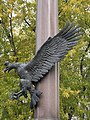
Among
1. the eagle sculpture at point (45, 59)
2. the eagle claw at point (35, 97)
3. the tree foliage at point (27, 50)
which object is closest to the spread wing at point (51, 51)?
the eagle sculpture at point (45, 59)

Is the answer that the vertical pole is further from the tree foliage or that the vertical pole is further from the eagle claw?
the tree foliage

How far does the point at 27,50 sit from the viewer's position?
373 inches

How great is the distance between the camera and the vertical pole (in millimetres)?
3410

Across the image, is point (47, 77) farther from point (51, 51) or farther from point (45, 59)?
point (51, 51)

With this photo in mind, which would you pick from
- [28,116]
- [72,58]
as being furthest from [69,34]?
[72,58]

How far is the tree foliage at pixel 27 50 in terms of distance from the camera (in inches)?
344

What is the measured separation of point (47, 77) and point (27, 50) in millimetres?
5976

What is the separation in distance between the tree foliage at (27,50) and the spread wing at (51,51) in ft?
16.3

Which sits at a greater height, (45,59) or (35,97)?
(45,59)

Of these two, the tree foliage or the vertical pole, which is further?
the tree foliage

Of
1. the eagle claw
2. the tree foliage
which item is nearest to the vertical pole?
the eagle claw

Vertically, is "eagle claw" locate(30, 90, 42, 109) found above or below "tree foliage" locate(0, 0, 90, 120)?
below

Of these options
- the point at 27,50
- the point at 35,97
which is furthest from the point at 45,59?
the point at 27,50

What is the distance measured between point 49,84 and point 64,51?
18.0 inches
